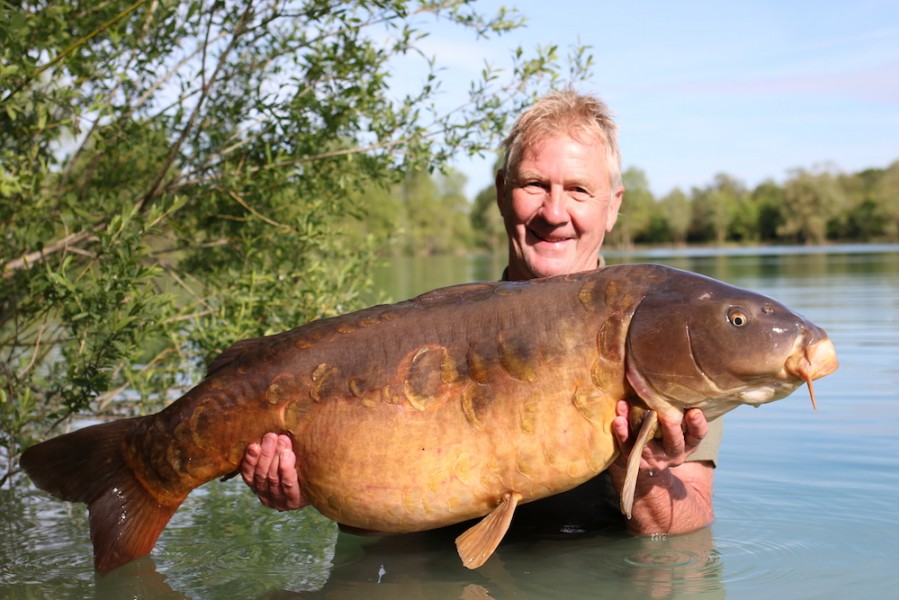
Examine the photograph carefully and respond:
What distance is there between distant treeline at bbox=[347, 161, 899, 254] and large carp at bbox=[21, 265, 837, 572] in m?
66.1

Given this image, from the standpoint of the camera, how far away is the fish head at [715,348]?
2902 mm

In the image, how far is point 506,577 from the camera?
13.4ft

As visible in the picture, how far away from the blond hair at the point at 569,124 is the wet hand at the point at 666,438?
63.9 inches

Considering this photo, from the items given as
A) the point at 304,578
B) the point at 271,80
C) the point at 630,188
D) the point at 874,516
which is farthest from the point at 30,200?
the point at 630,188

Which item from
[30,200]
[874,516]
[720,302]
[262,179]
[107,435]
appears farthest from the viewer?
[262,179]

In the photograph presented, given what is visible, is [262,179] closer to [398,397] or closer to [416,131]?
[416,131]

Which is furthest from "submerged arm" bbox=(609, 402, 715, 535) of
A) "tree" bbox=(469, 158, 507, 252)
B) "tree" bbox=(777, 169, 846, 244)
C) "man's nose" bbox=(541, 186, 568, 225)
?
"tree" bbox=(777, 169, 846, 244)

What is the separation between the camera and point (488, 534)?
124 inches

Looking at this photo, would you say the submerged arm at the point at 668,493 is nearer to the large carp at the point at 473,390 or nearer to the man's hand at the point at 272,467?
the large carp at the point at 473,390

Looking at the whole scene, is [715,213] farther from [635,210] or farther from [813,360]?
[813,360]

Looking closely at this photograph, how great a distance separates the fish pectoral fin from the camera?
3121mm

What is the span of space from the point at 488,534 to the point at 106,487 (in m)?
1.48

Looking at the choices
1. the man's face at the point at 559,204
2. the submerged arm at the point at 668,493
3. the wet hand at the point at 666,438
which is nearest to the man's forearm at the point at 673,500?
the submerged arm at the point at 668,493

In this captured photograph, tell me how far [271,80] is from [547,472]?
4.17 metres
